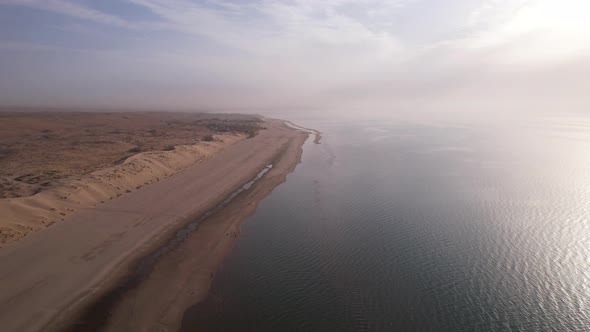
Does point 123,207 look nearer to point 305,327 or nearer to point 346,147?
point 305,327

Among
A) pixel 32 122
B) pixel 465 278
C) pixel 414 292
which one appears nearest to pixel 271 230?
pixel 414 292

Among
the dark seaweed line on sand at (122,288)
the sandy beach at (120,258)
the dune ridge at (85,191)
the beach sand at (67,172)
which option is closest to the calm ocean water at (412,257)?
the sandy beach at (120,258)

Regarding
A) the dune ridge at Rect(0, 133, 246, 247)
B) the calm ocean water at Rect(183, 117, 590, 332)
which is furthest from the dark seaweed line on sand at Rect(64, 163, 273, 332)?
the dune ridge at Rect(0, 133, 246, 247)

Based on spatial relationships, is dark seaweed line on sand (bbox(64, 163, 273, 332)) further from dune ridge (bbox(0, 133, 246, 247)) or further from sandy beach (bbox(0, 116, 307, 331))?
dune ridge (bbox(0, 133, 246, 247))

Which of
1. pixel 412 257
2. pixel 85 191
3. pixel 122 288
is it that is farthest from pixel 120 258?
pixel 412 257

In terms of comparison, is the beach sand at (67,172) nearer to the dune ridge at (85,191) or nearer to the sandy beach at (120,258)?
the dune ridge at (85,191)

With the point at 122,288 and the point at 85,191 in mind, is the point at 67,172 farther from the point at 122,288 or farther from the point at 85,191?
the point at 122,288

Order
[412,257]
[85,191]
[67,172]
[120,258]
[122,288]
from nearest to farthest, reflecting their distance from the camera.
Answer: [122,288]
[120,258]
[412,257]
[85,191]
[67,172]

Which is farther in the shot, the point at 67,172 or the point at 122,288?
the point at 67,172
